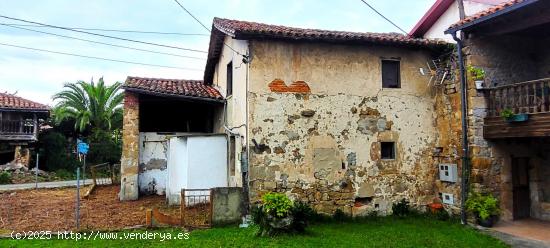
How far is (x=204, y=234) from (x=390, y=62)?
266 inches

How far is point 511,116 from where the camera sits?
9.06 m

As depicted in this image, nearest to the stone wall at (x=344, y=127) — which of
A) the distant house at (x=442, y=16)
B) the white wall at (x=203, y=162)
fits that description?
the distant house at (x=442, y=16)

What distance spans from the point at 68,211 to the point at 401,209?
9430 mm

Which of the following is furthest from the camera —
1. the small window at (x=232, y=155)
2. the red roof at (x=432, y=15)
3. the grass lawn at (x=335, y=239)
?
the red roof at (x=432, y=15)

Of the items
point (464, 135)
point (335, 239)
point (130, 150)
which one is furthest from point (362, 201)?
point (130, 150)

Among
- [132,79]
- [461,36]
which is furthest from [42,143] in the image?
[461,36]

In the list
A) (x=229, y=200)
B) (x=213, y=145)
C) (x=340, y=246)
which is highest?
(x=213, y=145)

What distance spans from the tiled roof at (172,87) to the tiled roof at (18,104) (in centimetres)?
Result: 1502

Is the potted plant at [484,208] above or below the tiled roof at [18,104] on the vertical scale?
below

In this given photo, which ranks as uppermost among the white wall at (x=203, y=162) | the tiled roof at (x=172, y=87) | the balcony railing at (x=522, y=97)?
the tiled roof at (x=172, y=87)

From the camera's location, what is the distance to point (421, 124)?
10977 mm

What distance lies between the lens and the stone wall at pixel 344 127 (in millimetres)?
9914

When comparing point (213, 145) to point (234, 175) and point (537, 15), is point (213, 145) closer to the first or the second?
point (234, 175)

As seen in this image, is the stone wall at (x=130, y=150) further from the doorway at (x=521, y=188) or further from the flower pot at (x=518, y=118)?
the doorway at (x=521, y=188)
